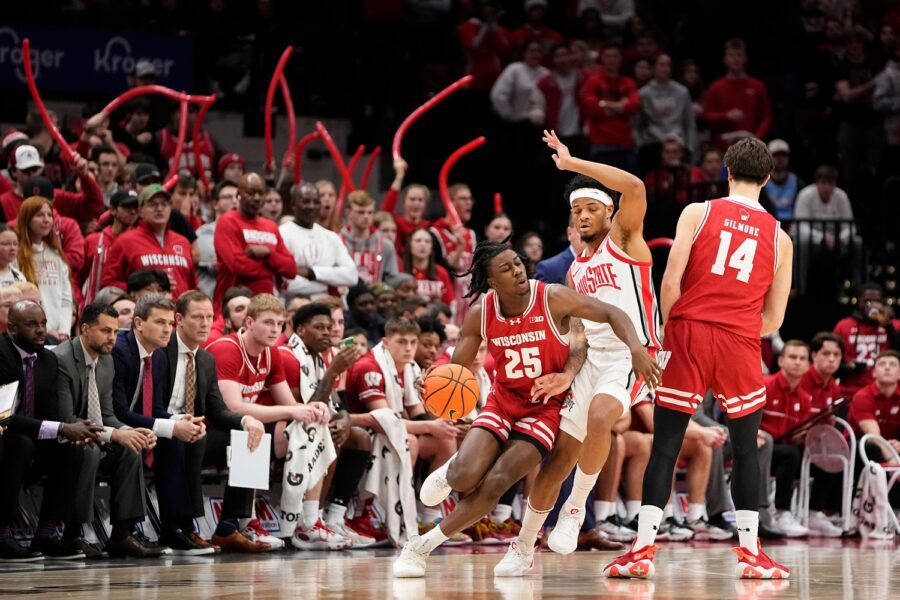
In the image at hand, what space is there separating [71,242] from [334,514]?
3.00 meters

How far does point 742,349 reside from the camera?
A: 7.69m

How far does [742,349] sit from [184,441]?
3.68 meters

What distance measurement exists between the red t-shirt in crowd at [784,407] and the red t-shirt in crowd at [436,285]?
9.69 feet

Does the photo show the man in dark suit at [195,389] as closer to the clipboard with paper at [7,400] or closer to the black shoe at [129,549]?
the black shoe at [129,549]

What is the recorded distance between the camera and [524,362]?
7.73m

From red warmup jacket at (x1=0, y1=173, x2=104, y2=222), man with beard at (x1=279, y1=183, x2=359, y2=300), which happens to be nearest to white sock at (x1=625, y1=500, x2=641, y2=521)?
man with beard at (x1=279, y1=183, x2=359, y2=300)

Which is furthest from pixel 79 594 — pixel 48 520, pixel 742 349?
pixel 742 349

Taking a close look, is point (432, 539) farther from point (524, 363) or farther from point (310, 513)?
point (310, 513)

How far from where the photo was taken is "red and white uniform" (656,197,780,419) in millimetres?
7637

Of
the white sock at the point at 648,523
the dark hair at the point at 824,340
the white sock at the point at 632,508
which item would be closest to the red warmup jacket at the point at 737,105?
the dark hair at the point at 824,340

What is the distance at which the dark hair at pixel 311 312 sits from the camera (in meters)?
10.5

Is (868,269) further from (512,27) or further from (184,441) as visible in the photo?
(184,441)

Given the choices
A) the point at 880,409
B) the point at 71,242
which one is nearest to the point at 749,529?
the point at 880,409

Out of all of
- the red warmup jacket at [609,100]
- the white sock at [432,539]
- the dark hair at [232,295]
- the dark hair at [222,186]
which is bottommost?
the white sock at [432,539]
